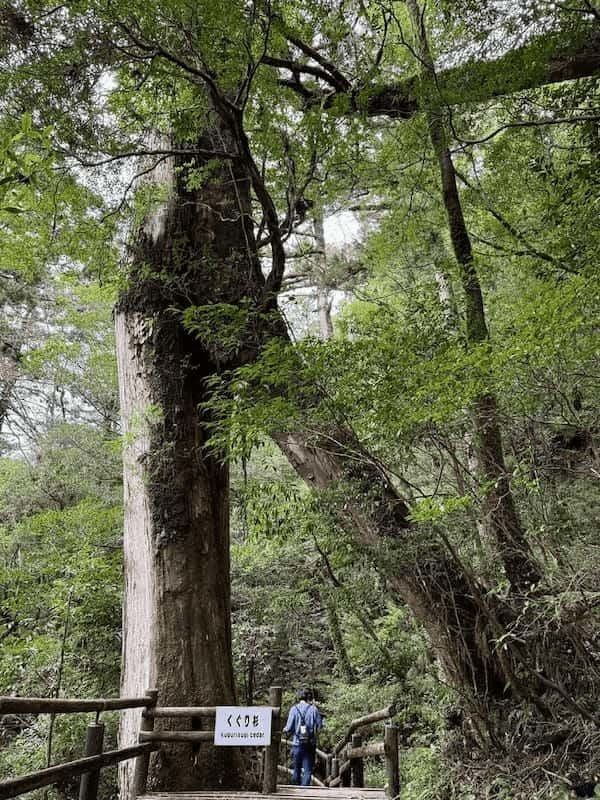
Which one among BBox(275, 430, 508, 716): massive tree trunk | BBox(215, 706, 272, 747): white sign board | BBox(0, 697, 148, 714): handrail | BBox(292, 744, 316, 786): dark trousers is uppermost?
BBox(275, 430, 508, 716): massive tree trunk

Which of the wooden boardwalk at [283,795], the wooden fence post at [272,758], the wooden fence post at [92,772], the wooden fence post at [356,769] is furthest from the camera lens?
the wooden fence post at [356,769]

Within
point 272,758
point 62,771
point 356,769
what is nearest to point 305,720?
point 356,769

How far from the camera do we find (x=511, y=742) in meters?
4.56

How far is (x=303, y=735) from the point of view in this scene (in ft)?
21.1

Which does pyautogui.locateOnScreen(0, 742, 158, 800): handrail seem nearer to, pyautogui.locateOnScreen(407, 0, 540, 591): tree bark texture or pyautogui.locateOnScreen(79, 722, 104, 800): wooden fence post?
pyautogui.locateOnScreen(79, 722, 104, 800): wooden fence post

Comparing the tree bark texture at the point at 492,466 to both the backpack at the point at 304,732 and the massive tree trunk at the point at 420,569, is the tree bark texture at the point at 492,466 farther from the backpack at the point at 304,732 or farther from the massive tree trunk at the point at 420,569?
the backpack at the point at 304,732

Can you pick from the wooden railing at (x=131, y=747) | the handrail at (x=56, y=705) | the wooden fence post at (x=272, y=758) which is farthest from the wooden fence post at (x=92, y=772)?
the wooden fence post at (x=272, y=758)

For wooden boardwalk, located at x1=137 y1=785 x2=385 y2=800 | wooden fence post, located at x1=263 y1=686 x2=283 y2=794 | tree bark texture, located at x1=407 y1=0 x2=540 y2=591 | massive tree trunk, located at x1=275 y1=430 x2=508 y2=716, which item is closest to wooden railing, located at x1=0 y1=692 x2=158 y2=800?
wooden boardwalk, located at x1=137 y1=785 x2=385 y2=800

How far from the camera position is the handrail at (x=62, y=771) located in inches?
104

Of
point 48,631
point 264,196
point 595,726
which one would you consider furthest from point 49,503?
point 595,726

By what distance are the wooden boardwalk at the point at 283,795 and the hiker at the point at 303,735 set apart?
1.80 metres

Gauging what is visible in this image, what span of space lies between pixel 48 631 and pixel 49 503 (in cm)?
266

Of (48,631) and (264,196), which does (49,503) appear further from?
(264,196)

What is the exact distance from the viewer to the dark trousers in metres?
6.51
